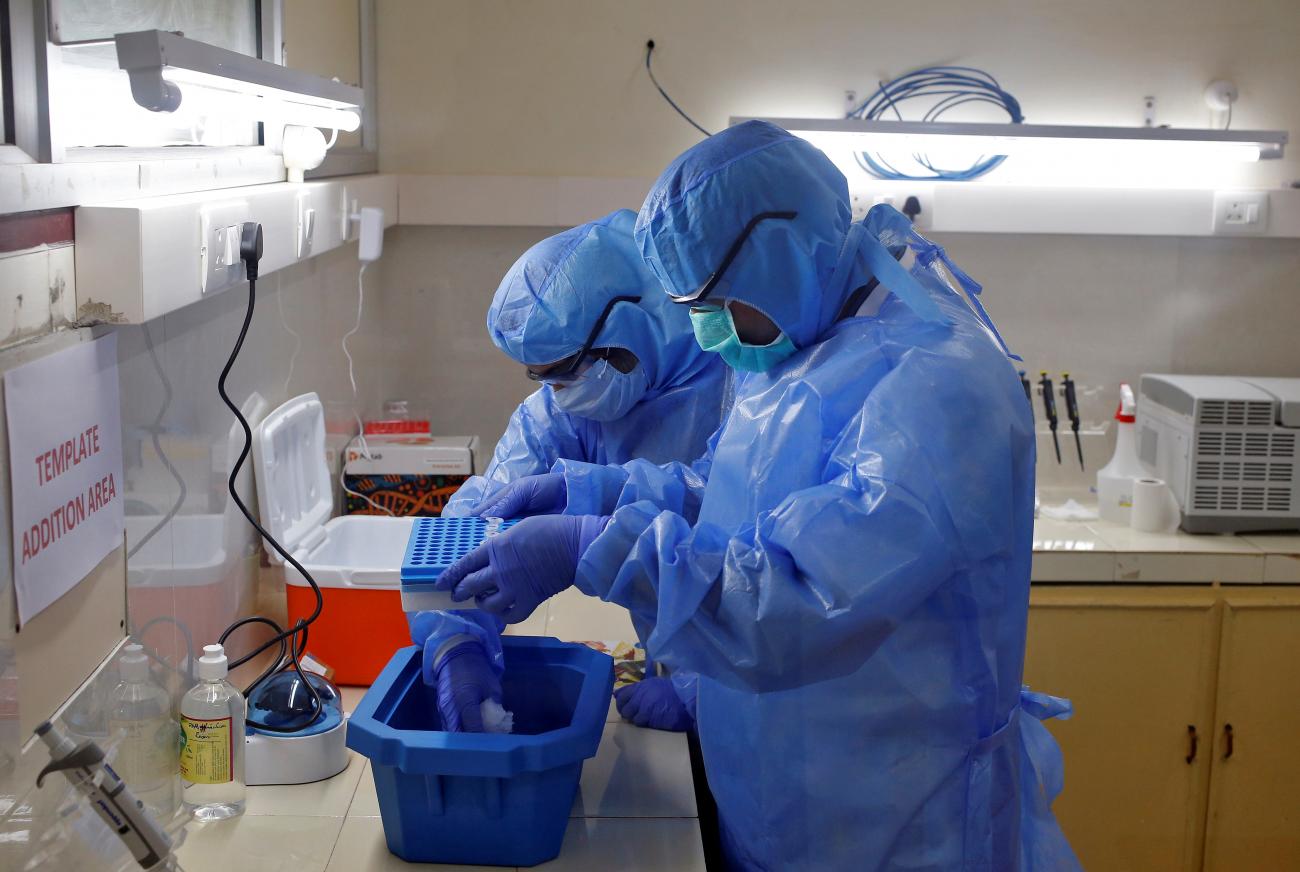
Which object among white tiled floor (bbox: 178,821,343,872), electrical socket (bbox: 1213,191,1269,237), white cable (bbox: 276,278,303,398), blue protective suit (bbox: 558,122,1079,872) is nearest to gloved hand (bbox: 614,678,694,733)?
blue protective suit (bbox: 558,122,1079,872)

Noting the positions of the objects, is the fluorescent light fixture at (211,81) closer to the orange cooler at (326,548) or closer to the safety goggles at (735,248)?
the safety goggles at (735,248)

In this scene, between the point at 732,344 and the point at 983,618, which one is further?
the point at 732,344

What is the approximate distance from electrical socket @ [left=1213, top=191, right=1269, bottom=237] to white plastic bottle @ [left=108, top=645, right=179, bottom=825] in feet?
9.01

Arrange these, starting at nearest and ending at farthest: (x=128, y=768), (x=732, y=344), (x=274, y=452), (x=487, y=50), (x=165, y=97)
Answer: (x=165, y=97)
(x=128, y=768)
(x=732, y=344)
(x=274, y=452)
(x=487, y=50)

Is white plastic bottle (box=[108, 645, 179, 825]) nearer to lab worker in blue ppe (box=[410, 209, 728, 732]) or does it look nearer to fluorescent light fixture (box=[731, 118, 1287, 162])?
lab worker in blue ppe (box=[410, 209, 728, 732])

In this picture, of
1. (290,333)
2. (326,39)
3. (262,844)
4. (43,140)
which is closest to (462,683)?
(262,844)

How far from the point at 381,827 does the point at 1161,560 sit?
1992mm

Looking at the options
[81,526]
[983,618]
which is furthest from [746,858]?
[81,526]

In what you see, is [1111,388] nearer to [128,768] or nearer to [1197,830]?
[1197,830]

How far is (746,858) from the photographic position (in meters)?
1.44

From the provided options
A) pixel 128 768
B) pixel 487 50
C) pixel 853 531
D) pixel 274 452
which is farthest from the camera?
pixel 487 50

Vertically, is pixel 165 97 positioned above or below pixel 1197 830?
above

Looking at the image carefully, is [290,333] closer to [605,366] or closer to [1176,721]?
[605,366]

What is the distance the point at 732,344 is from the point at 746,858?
23.5 inches
